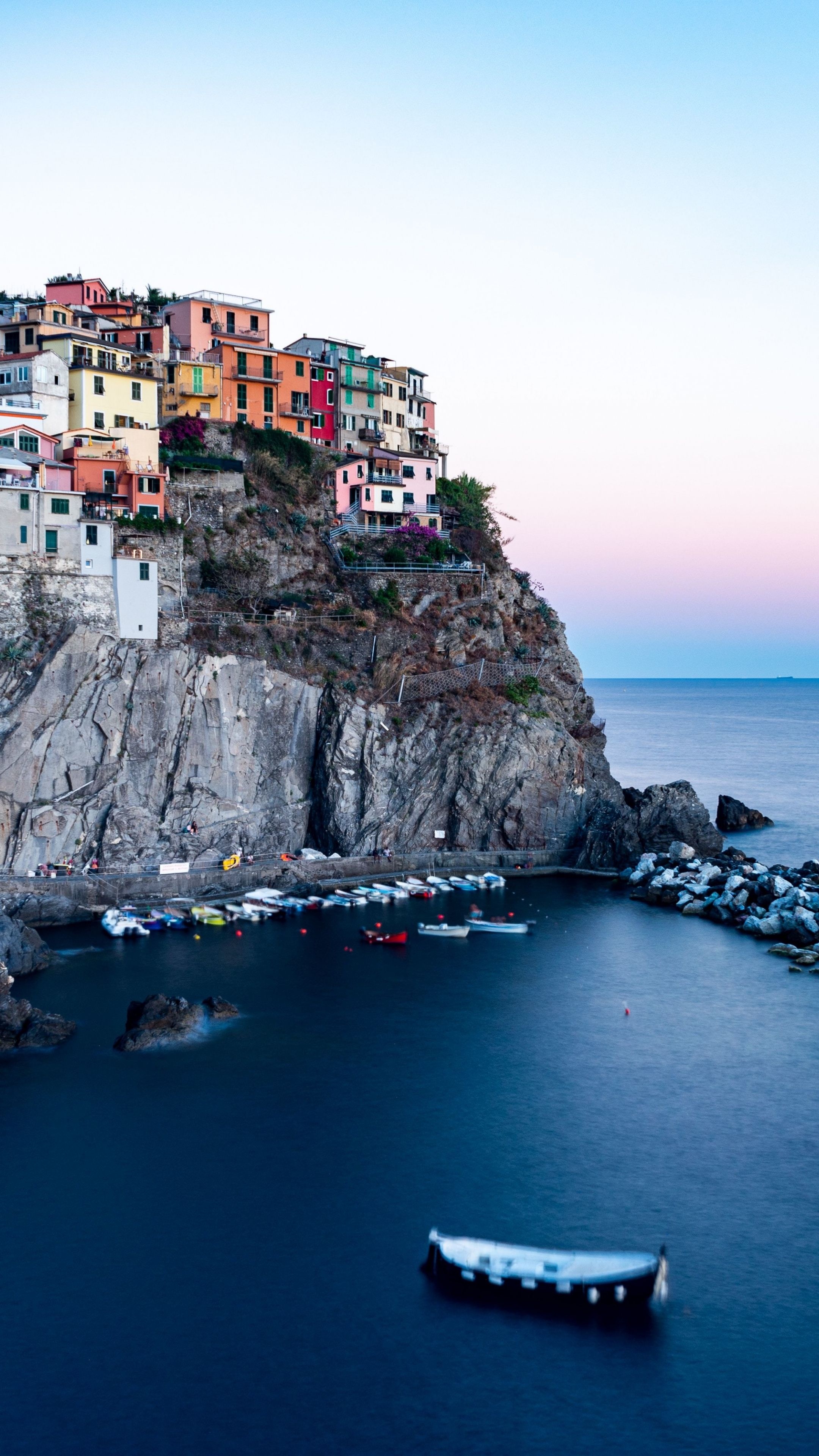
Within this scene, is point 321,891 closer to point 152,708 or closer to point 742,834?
point 152,708

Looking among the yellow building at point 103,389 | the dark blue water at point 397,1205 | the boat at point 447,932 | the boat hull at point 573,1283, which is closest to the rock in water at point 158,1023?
the dark blue water at point 397,1205

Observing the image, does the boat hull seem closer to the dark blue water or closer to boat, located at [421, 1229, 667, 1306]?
boat, located at [421, 1229, 667, 1306]

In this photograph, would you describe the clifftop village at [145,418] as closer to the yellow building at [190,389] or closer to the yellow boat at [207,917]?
the yellow building at [190,389]

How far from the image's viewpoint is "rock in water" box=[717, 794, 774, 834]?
94.2 metres

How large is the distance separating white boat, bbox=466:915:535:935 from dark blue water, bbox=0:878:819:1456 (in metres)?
6.62

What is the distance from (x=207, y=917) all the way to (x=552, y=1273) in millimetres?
34580

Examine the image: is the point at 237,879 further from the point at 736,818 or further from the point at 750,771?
the point at 750,771

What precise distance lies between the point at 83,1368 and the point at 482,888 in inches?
1767

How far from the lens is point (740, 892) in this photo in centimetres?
6594

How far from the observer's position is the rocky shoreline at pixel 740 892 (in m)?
61.0

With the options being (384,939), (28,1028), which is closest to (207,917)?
(384,939)

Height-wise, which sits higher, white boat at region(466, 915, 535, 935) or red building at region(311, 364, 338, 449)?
red building at region(311, 364, 338, 449)

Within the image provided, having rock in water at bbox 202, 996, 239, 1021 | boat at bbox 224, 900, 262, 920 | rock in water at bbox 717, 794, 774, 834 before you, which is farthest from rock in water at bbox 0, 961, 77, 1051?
rock in water at bbox 717, 794, 774, 834

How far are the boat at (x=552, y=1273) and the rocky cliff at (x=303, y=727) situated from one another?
125 ft
